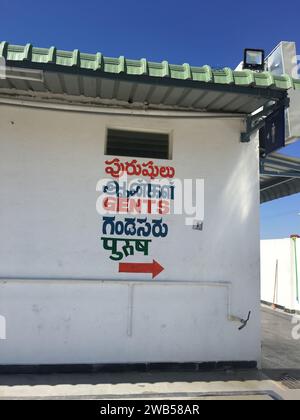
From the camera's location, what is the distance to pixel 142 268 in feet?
17.6

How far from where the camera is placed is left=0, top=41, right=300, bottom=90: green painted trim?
13.3 ft

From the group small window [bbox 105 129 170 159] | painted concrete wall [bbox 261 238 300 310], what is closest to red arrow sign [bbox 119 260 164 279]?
small window [bbox 105 129 170 159]

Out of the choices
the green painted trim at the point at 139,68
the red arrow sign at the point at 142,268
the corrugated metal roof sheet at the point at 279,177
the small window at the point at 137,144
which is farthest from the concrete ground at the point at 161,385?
the green painted trim at the point at 139,68

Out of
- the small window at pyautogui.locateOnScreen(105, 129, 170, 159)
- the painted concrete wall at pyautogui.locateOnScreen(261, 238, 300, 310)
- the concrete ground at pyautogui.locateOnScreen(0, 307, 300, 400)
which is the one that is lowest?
the concrete ground at pyautogui.locateOnScreen(0, 307, 300, 400)

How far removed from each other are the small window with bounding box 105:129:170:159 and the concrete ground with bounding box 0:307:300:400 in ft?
9.94

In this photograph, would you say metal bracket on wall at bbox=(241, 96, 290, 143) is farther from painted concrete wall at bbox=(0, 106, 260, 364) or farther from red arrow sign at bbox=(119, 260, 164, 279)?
red arrow sign at bbox=(119, 260, 164, 279)

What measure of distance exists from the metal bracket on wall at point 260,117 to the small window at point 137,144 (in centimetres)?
118

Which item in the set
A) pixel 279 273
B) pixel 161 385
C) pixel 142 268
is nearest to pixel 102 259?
pixel 142 268

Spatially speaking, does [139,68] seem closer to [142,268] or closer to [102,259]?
[102,259]

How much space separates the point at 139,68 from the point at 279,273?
30.7 ft

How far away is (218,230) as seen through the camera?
5594 millimetres
